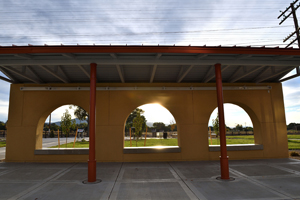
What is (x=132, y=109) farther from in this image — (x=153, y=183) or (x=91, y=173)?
(x=153, y=183)

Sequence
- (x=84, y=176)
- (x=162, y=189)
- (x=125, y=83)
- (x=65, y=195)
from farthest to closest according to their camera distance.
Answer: (x=125, y=83) < (x=84, y=176) < (x=162, y=189) < (x=65, y=195)

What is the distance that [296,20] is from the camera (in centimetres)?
1738

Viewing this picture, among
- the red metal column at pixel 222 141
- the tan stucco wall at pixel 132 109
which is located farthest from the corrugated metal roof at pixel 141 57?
the tan stucco wall at pixel 132 109

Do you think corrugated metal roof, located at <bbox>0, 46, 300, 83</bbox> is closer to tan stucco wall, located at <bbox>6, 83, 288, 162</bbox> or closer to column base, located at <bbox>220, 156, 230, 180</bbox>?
tan stucco wall, located at <bbox>6, 83, 288, 162</bbox>

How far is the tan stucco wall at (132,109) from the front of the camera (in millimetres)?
9445

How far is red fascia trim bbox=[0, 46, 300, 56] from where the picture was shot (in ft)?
19.5

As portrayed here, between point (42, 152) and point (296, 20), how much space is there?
76.5 ft

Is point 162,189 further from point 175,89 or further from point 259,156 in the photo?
point 259,156

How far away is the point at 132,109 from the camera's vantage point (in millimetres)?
9852

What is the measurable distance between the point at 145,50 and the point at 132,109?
438 cm

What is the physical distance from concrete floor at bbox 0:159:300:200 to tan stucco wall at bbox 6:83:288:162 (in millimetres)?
1699

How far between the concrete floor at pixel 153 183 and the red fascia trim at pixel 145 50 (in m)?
4.23

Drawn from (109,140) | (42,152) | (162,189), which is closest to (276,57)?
(162,189)

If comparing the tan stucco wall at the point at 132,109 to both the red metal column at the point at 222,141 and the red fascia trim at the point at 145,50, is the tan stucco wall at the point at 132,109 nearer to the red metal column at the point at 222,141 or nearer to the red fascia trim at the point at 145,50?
the red metal column at the point at 222,141
